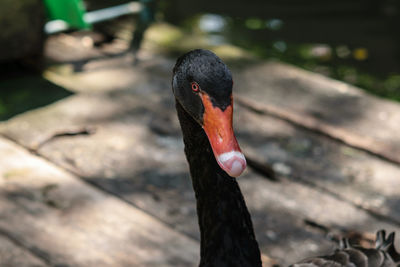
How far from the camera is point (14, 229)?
2.33m

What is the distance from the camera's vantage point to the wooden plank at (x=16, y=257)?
7.11 feet

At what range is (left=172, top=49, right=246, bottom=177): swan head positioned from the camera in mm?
1511

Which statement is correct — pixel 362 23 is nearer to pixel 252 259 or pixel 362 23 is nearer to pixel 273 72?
pixel 273 72

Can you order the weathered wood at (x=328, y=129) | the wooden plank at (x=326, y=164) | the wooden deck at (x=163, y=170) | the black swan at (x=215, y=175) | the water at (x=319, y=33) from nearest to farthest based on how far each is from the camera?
the black swan at (x=215, y=175), the wooden deck at (x=163, y=170), the wooden plank at (x=326, y=164), the weathered wood at (x=328, y=129), the water at (x=319, y=33)

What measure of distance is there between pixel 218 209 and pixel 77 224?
2.59 feet

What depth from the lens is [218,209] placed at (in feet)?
5.91

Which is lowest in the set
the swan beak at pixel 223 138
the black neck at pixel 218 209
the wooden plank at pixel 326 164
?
the wooden plank at pixel 326 164

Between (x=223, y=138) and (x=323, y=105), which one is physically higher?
(x=223, y=138)

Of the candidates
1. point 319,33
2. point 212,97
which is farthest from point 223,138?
point 319,33

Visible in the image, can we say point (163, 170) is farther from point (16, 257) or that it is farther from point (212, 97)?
point (212, 97)

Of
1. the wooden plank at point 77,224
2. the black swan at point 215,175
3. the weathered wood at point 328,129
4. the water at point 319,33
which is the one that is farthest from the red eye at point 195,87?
the water at point 319,33

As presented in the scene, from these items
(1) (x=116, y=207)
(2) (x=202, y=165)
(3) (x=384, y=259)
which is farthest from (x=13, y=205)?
(3) (x=384, y=259)

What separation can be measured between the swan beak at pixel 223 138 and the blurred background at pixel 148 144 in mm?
837

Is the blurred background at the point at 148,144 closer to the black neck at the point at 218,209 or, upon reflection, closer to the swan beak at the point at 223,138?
the black neck at the point at 218,209
